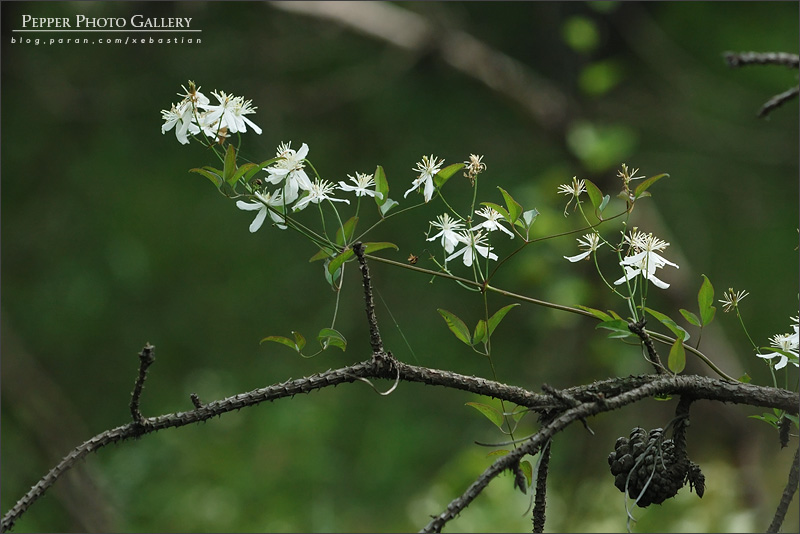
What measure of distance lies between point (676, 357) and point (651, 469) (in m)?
0.05

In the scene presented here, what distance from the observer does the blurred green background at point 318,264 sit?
1379 mm

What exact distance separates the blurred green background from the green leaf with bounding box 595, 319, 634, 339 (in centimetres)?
90

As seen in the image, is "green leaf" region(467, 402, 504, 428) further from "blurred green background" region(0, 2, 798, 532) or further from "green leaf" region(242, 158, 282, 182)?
"blurred green background" region(0, 2, 798, 532)

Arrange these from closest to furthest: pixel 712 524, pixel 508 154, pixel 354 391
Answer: pixel 712 524, pixel 508 154, pixel 354 391

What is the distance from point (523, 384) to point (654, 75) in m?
0.80

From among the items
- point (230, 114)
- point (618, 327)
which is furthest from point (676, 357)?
point (230, 114)

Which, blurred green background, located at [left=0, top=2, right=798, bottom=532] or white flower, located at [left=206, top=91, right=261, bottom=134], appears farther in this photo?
blurred green background, located at [left=0, top=2, right=798, bottom=532]

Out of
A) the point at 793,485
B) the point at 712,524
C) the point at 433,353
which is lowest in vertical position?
the point at 793,485

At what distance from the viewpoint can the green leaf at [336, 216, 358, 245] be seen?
12.9 inches

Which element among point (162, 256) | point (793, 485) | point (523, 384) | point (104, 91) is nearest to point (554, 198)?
point (523, 384)

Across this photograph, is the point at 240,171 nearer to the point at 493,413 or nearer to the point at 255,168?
the point at 255,168

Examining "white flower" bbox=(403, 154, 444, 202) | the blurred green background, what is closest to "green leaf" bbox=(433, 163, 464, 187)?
"white flower" bbox=(403, 154, 444, 202)

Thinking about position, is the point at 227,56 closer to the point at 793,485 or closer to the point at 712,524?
the point at 712,524

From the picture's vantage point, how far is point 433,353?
1562mm
